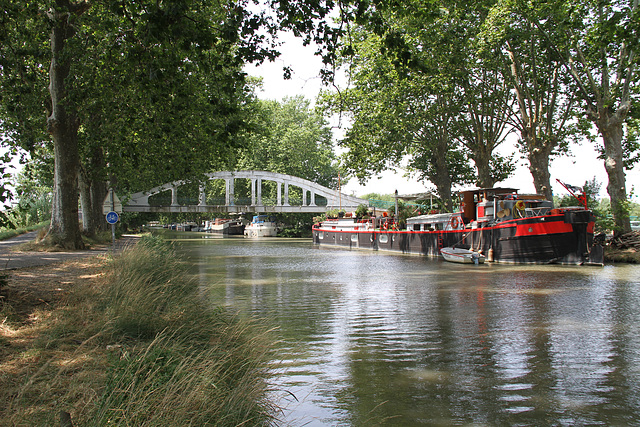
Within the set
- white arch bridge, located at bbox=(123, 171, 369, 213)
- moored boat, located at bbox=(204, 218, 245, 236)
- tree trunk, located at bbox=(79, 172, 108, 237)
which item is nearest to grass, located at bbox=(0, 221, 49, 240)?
tree trunk, located at bbox=(79, 172, 108, 237)

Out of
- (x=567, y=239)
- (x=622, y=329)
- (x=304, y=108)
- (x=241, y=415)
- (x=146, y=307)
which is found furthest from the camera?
(x=304, y=108)

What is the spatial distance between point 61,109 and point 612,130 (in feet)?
78.2

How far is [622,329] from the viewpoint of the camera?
912 cm

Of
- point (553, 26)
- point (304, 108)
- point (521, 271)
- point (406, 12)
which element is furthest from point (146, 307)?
point (304, 108)

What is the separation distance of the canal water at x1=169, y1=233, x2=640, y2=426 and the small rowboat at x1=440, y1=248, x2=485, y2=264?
8259mm

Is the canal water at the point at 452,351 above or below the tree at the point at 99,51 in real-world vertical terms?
below

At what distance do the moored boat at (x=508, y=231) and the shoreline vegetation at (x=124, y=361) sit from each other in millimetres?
18543

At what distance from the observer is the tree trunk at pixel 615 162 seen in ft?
76.1

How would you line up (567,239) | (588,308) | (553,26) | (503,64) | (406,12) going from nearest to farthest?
(406,12) < (588,308) < (567,239) < (553,26) < (503,64)

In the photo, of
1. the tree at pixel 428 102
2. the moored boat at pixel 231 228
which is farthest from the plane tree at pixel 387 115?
the moored boat at pixel 231 228

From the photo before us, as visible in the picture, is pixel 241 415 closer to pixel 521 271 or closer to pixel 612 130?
pixel 521 271

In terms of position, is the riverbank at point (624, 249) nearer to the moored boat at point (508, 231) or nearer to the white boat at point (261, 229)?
the moored boat at point (508, 231)

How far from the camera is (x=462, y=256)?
24.6m

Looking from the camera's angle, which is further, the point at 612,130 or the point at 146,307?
the point at 612,130
